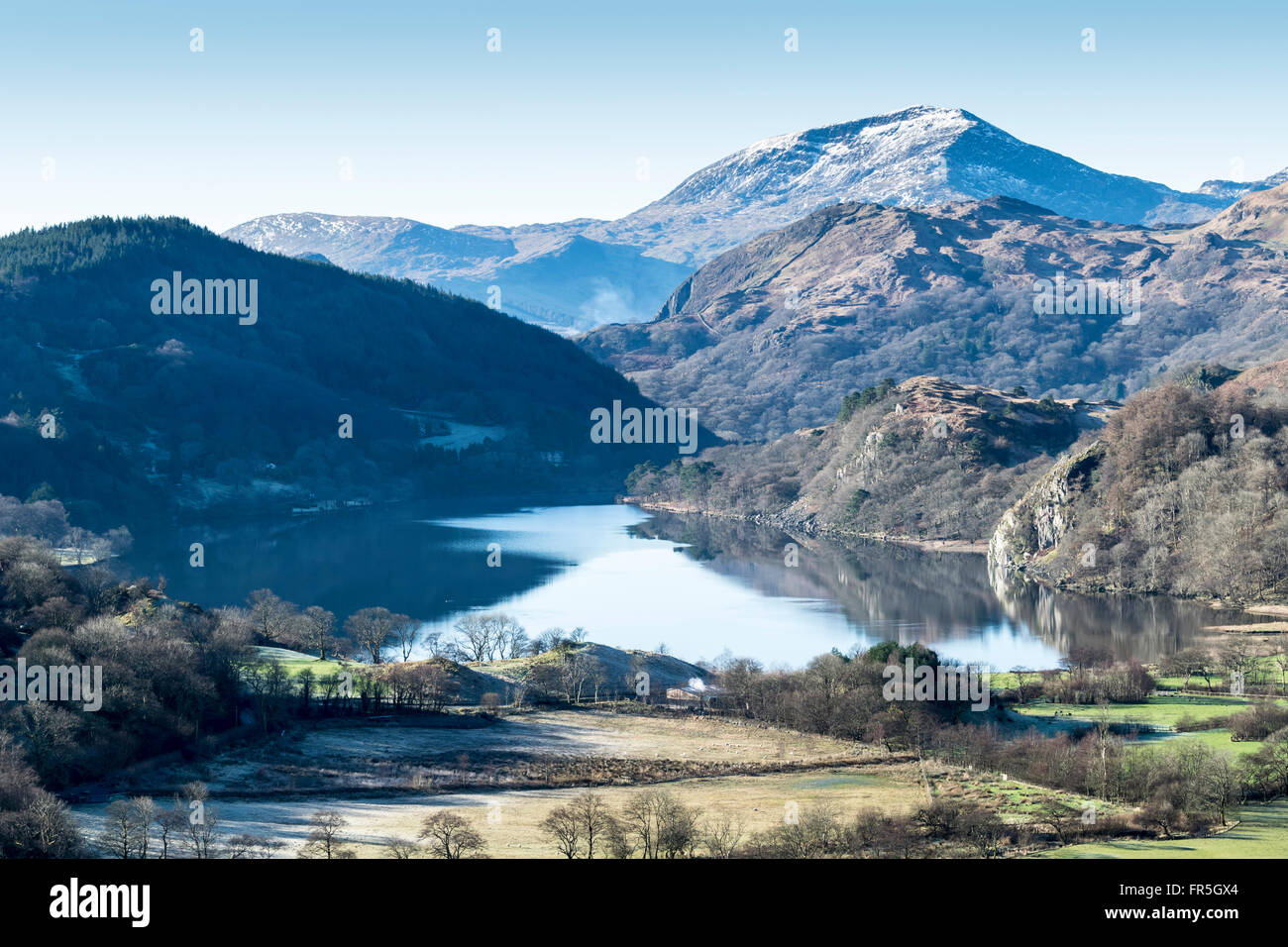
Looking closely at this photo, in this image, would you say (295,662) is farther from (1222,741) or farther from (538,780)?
(1222,741)

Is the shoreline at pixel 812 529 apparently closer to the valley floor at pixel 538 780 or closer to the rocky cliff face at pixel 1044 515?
the rocky cliff face at pixel 1044 515

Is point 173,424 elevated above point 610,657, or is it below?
above

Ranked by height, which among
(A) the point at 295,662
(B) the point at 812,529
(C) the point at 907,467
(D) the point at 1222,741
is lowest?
(D) the point at 1222,741

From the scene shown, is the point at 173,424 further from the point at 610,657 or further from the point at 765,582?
the point at 610,657

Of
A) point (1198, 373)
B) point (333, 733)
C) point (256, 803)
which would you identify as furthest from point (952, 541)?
point (256, 803)

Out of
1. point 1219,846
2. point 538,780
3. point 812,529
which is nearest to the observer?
point 1219,846

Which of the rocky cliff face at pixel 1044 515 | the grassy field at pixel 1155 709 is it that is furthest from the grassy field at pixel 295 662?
the rocky cliff face at pixel 1044 515

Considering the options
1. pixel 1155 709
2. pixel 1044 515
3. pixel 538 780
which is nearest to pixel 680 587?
pixel 1044 515
